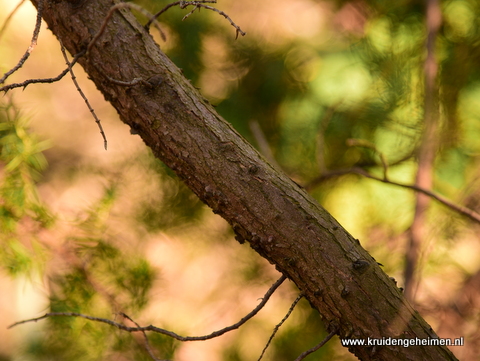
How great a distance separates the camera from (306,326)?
796 mm

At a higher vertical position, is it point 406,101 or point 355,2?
point 355,2

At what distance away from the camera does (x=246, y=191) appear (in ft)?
1.31

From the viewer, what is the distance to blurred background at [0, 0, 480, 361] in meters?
0.72

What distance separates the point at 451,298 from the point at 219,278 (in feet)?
1.72

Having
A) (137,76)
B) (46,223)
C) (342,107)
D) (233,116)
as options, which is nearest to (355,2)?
(342,107)

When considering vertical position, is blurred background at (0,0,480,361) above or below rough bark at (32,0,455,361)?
above

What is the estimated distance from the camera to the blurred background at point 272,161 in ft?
2.36

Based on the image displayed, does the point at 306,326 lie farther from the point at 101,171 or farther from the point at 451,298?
the point at 101,171

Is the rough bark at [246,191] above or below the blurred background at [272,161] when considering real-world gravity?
below

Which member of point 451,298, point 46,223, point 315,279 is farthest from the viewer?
point 451,298

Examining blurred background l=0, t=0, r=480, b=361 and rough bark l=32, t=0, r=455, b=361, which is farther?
blurred background l=0, t=0, r=480, b=361

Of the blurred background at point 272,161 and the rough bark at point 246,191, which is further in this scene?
the blurred background at point 272,161

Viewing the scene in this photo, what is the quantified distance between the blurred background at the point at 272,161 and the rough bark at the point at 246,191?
29 centimetres

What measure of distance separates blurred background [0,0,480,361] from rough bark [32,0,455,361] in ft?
0.96
